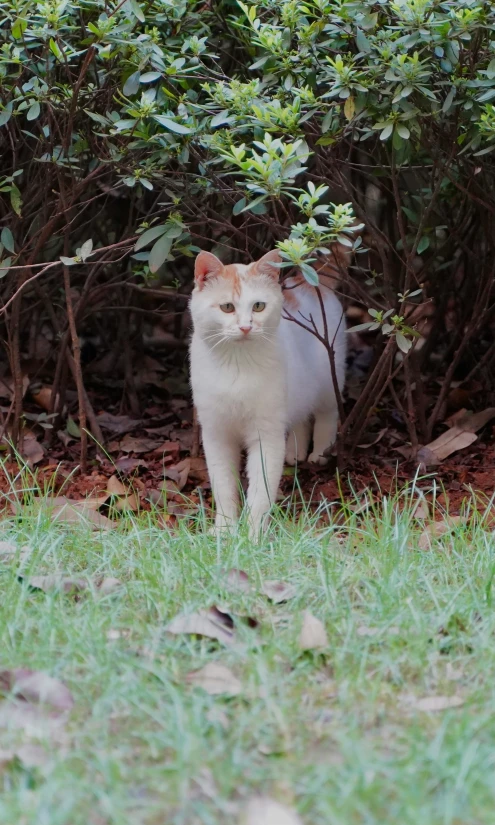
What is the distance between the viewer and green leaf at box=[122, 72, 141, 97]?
11.1 feet

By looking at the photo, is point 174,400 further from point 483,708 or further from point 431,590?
point 483,708

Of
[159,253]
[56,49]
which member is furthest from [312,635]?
[56,49]

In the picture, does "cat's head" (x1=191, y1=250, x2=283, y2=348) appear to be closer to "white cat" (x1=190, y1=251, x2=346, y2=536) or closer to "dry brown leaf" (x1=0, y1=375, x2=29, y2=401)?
"white cat" (x1=190, y1=251, x2=346, y2=536)

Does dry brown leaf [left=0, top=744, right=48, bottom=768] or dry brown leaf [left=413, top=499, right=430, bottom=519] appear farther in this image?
dry brown leaf [left=413, top=499, right=430, bottom=519]

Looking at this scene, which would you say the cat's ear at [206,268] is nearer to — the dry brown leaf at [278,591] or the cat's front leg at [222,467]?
the cat's front leg at [222,467]

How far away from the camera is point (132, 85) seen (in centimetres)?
338

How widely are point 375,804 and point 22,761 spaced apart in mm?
642

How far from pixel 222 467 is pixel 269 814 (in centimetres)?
235

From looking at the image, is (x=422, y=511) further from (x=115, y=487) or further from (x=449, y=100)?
(x=449, y=100)

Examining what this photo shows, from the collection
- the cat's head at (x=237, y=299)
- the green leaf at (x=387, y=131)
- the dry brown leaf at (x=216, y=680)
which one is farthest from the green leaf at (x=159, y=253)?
the dry brown leaf at (x=216, y=680)

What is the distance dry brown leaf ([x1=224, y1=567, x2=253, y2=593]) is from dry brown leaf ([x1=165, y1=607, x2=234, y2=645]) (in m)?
0.21

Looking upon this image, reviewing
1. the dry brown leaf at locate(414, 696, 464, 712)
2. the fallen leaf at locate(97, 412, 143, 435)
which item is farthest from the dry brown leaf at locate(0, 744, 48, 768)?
the fallen leaf at locate(97, 412, 143, 435)

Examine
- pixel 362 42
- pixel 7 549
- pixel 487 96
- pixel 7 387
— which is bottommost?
pixel 7 387

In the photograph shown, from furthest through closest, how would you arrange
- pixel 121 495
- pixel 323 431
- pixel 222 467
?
pixel 323 431, pixel 121 495, pixel 222 467
